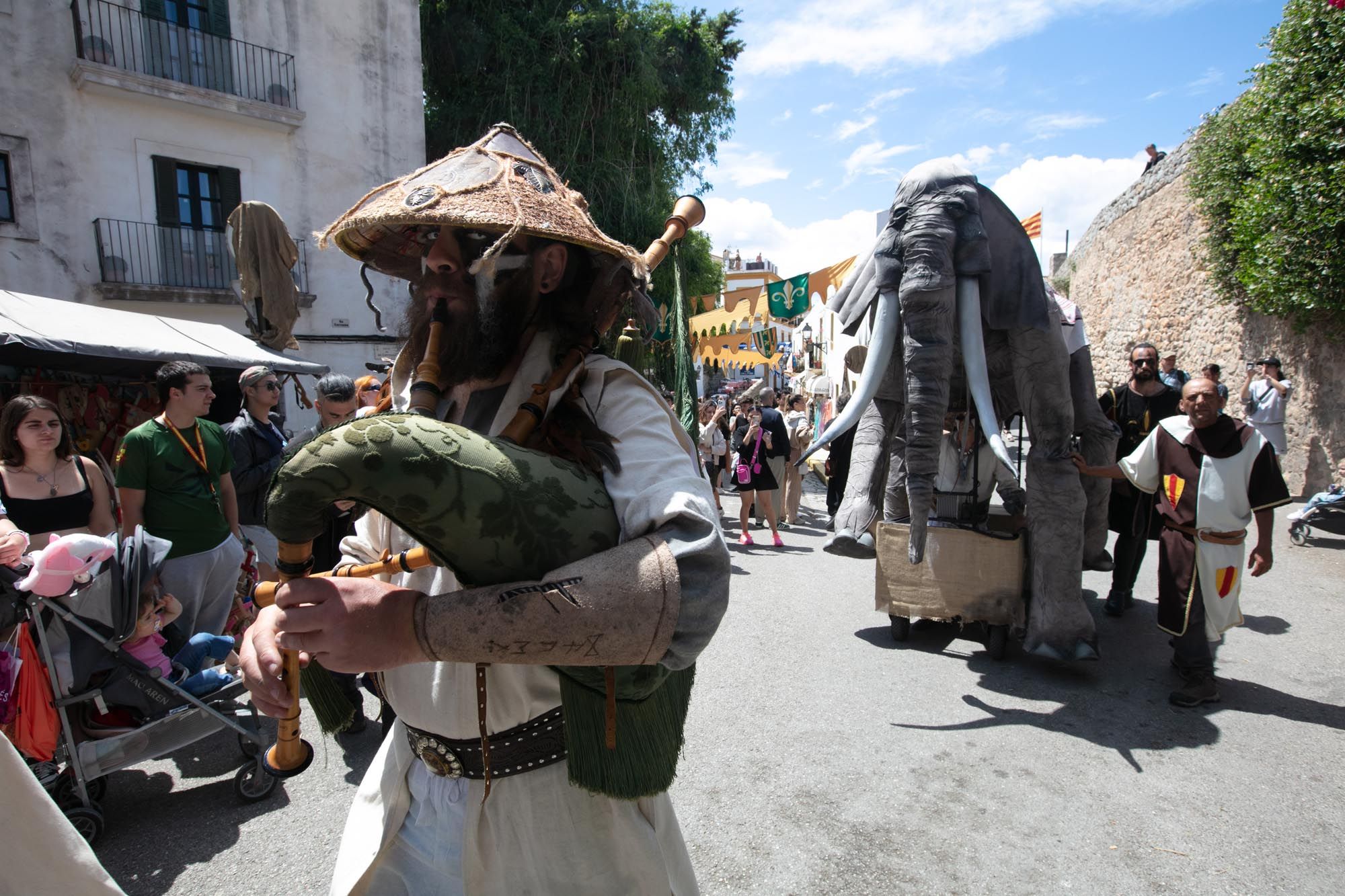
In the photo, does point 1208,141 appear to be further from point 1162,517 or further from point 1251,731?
point 1251,731

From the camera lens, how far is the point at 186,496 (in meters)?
3.99

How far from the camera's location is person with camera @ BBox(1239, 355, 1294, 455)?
8875mm

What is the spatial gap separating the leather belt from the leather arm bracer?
0.37 metres

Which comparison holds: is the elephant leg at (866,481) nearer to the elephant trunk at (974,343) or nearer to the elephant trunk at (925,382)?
the elephant trunk at (925,382)

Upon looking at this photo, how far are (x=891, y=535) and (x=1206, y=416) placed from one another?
67.9 inches

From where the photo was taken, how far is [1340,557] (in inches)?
282

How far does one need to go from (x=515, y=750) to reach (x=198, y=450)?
3.61 meters

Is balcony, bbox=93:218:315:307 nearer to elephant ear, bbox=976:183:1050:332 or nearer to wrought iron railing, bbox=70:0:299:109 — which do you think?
wrought iron railing, bbox=70:0:299:109

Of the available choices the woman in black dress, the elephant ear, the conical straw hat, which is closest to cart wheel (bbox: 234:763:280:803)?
the conical straw hat

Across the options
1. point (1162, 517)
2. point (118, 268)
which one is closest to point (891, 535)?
point (1162, 517)

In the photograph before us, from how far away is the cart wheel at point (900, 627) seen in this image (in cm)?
487

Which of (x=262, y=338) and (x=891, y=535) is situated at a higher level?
(x=262, y=338)

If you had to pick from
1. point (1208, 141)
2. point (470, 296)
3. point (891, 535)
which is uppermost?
point (1208, 141)

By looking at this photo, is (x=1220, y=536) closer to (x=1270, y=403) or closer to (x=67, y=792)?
(x=67, y=792)
